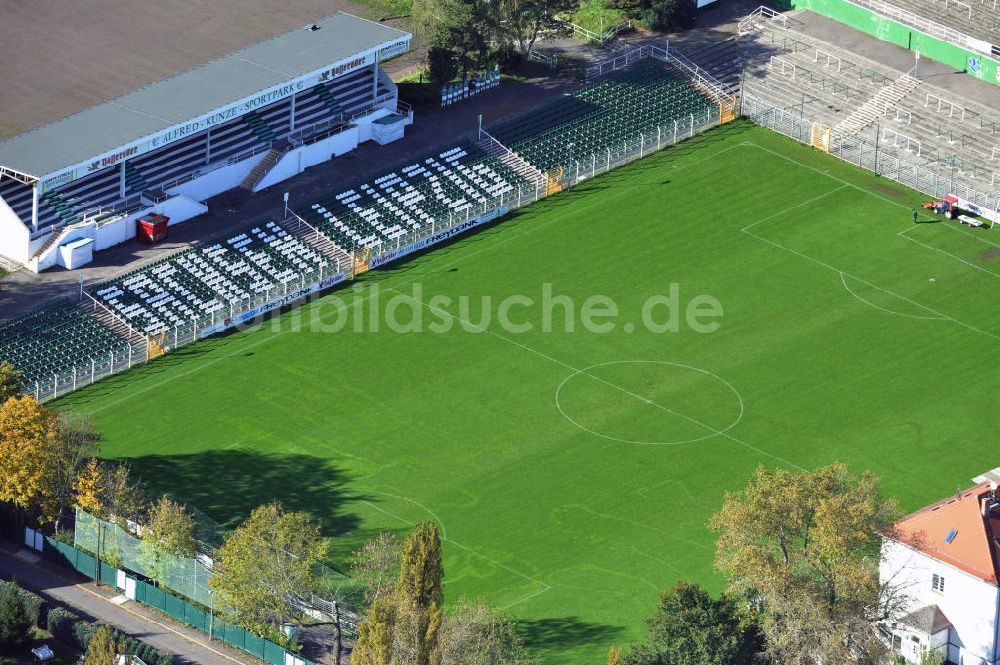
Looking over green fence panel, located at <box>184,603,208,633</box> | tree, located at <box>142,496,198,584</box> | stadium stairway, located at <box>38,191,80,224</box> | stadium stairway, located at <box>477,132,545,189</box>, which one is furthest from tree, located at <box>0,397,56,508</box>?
stadium stairway, located at <box>477,132,545,189</box>

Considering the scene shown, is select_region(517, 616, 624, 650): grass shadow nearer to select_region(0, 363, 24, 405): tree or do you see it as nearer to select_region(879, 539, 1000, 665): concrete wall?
select_region(879, 539, 1000, 665): concrete wall

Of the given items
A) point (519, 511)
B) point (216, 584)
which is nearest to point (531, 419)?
point (519, 511)

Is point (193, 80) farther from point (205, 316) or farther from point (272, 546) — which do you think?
point (272, 546)

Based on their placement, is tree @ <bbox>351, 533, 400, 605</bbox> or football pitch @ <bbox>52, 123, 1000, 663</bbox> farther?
football pitch @ <bbox>52, 123, 1000, 663</bbox>

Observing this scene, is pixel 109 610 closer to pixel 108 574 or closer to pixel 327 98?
pixel 108 574

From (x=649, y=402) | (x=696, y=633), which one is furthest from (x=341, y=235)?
(x=696, y=633)

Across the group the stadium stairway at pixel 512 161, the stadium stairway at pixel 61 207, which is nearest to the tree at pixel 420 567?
the stadium stairway at pixel 61 207
